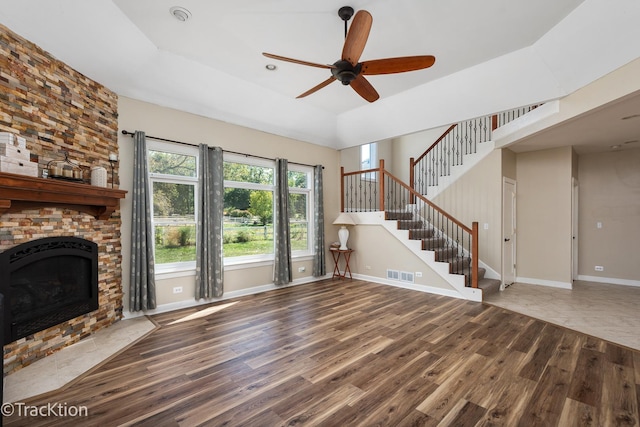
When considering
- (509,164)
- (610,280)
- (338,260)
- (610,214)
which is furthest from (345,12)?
(610,280)

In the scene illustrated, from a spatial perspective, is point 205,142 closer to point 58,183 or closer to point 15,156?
point 58,183

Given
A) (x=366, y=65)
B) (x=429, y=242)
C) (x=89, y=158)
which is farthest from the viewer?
(x=429, y=242)

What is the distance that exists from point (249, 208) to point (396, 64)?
3657mm

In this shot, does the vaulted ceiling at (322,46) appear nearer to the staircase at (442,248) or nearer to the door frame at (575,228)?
the staircase at (442,248)

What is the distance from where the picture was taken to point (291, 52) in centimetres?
388

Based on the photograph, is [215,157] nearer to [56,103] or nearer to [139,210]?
[139,210]

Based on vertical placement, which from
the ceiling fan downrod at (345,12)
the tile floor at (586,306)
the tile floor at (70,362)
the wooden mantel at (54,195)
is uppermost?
the ceiling fan downrod at (345,12)

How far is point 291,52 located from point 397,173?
6113 millimetres

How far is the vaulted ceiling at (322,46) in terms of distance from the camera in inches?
115

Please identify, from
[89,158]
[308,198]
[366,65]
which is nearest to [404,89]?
[366,65]

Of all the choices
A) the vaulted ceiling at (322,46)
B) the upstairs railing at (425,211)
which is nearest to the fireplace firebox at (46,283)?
the vaulted ceiling at (322,46)

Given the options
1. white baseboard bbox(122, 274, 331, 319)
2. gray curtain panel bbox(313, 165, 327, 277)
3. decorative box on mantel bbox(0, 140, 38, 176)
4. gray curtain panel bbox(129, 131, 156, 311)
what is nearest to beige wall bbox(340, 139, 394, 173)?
gray curtain panel bbox(313, 165, 327, 277)

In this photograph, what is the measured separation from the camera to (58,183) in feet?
9.43

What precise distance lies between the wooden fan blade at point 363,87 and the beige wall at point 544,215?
4.84 m
